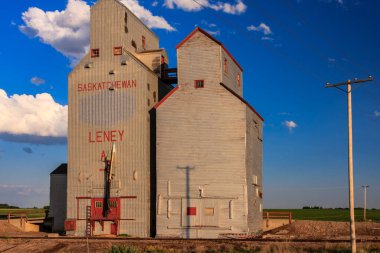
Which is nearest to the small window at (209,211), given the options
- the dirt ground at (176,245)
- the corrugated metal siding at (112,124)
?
the corrugated metal siding at (112,124)

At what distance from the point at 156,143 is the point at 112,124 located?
4.59 metres

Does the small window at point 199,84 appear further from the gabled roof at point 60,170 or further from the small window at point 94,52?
the gabled roof at point 60,170

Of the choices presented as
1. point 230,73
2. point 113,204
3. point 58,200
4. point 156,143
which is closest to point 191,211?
point 156,143

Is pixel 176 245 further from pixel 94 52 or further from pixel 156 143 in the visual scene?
pixel 94 52

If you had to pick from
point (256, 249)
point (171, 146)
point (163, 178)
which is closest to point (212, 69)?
point (171, 146)

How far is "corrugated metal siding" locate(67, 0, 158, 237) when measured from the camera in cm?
4359

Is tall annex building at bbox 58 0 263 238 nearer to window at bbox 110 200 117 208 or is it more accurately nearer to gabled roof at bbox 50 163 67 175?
window at bbox 110 200 117 208

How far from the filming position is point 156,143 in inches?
1700

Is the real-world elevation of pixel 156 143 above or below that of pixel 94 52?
below

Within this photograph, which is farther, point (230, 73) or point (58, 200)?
point (58, 200)

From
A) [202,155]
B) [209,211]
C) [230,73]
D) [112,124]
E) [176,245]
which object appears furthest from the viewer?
[230,73]

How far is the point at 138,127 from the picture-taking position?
145 ft

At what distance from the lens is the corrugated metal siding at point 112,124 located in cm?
4359

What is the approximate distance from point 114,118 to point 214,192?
441 inches
